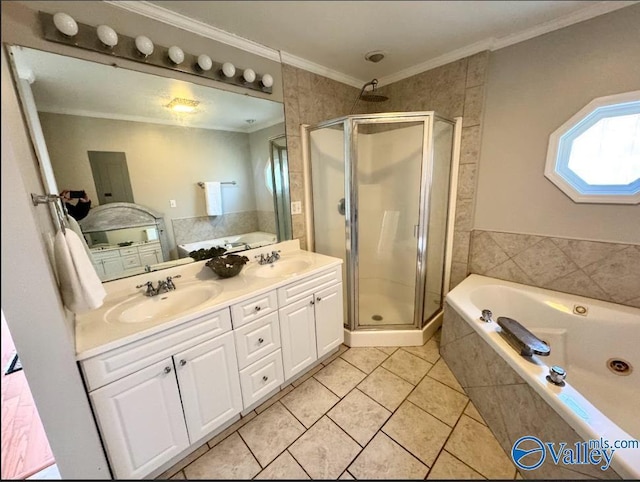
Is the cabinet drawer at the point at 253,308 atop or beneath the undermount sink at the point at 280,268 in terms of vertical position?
beneath

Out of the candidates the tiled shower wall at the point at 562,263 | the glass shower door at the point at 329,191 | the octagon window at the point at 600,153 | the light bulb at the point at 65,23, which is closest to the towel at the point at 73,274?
the light bulb at the point at 65,23

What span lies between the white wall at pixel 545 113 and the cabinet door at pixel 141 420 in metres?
2.47

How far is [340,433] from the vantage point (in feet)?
4.68

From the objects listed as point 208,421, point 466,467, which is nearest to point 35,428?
point 208,421

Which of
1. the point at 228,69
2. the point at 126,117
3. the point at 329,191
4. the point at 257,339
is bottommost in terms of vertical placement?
the point at 257,339

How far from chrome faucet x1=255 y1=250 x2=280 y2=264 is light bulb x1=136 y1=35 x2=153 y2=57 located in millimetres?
1365

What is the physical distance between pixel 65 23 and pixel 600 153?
120 inches

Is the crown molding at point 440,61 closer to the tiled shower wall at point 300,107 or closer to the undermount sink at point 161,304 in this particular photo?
the tiled shower wall at point 300,107

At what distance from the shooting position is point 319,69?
2.14 metres

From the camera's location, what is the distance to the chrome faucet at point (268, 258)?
1.94m

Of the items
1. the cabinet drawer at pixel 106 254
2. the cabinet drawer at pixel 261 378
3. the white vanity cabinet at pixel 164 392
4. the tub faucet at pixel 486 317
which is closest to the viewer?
the white vanity cabinet at pixel 164 392

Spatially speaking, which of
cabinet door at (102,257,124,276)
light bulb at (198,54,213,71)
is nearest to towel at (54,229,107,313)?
cabinet door at (102,257,124,276)

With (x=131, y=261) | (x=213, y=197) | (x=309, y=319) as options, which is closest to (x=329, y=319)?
(x=309, y=319)

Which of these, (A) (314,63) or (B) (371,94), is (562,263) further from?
(A) (314,63)
